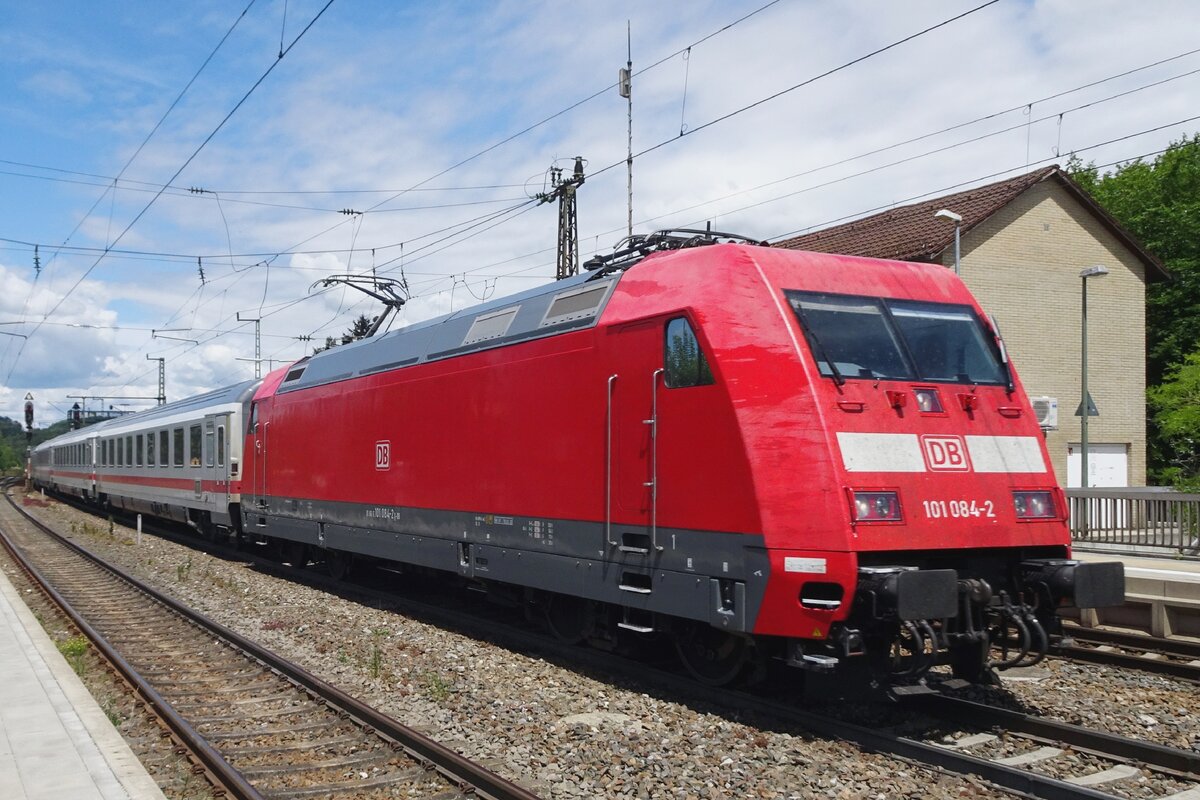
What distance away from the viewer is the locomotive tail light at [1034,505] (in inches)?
303

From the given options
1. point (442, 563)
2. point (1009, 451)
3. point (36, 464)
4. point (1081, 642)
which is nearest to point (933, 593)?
point (1009, 451)

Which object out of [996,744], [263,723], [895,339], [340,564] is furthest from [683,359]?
[340,564]

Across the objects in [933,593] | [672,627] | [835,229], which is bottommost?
[672,627]

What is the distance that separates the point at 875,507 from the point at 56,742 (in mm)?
5683

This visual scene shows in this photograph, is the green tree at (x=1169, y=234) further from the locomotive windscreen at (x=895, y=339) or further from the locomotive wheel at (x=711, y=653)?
the locomotive wheel at (x=711, y=653)

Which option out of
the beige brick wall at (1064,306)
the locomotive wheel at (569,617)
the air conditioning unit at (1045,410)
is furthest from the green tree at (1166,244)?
the locomotive wheel at (569,617)

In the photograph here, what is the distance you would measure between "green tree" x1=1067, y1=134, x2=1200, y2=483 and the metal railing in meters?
16.9

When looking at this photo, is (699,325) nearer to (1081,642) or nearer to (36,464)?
(1081,642)

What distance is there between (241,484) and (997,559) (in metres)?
15.5

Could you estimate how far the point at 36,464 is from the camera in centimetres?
5738

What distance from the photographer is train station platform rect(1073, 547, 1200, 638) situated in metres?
10.8

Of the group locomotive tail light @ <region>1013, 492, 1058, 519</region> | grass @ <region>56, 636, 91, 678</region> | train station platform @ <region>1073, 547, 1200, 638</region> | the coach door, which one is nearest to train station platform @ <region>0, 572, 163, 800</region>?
grass @ <region>56, 636, 91, 678</region>

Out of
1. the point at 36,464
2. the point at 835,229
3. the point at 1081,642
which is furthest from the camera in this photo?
the point at 36,464

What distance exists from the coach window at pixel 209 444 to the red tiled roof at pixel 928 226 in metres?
15.5
